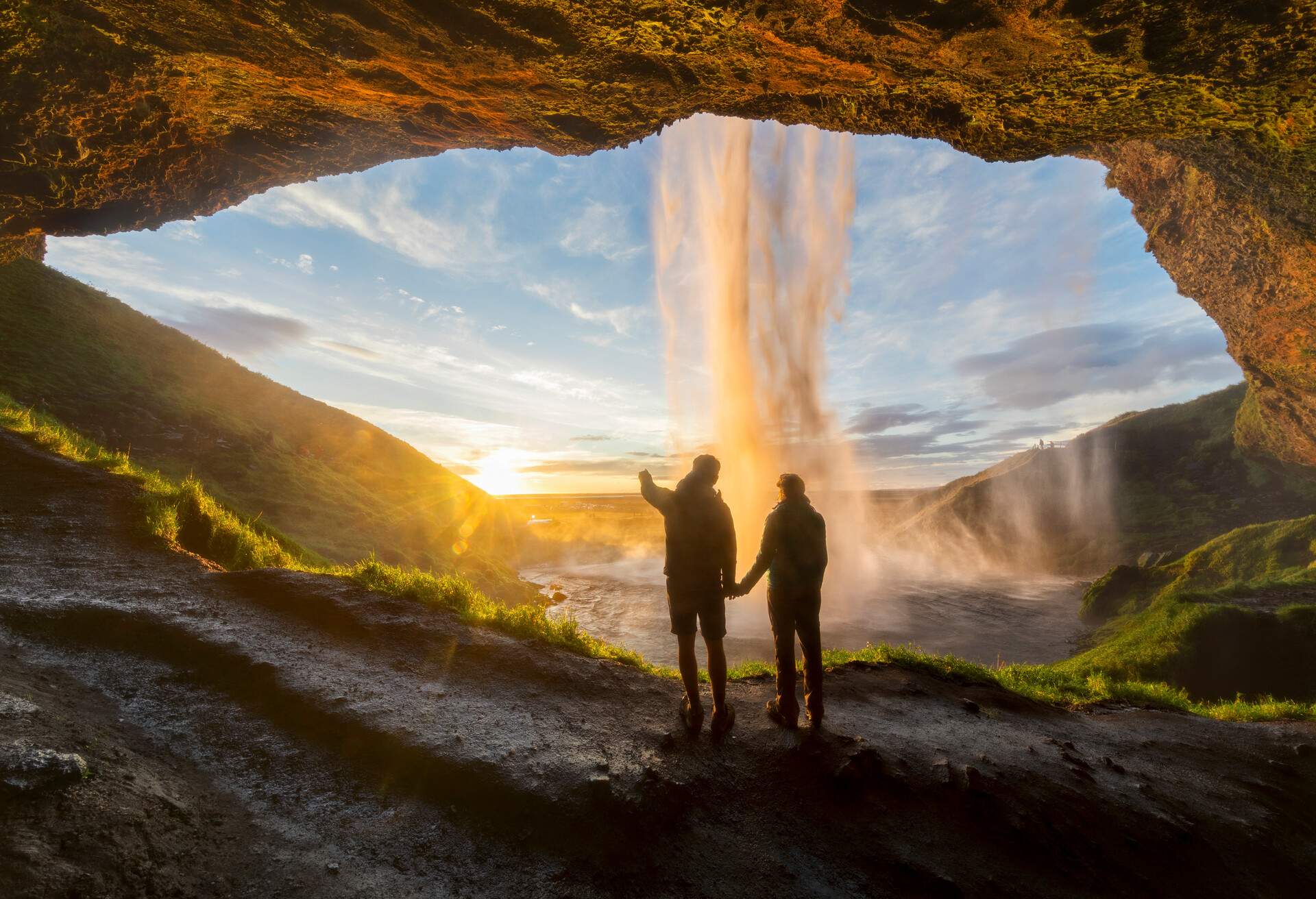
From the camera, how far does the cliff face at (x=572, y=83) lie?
21.2 feet

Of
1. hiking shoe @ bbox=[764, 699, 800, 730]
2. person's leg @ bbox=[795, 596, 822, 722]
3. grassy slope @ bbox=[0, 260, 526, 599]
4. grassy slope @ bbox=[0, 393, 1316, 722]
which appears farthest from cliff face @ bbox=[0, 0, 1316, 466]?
grassy slope @ bbox=[0, 260, 526, 599]

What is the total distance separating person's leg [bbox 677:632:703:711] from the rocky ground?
1.22 feet

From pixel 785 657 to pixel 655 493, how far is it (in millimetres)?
2343

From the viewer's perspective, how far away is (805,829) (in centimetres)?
408

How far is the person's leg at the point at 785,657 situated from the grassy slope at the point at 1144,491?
46982mm

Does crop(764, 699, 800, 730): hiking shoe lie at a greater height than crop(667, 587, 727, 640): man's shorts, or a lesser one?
lesser

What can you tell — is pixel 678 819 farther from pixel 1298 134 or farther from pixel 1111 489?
pixel 1111 489

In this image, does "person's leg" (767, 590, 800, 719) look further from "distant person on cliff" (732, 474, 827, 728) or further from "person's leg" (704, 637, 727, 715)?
"person's leg" (704, 637, 727, 715)

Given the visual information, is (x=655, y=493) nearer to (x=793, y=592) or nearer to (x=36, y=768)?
(x=793, y=592)

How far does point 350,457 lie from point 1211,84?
150 ft

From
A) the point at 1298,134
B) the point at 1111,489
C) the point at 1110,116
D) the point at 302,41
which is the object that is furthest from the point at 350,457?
the point at 1111,489

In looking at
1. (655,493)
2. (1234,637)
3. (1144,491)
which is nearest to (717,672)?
(655,493)

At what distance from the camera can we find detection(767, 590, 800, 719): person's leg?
5.48 m

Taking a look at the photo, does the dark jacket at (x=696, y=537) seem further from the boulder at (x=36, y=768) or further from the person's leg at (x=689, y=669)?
the boulder at (x=36, y=768)
